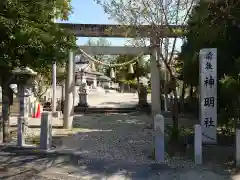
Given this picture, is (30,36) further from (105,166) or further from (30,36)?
(105,166)

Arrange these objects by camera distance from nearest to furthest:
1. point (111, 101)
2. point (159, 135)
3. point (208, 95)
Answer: point (159, 135), point (208, 95), point (111, 101)

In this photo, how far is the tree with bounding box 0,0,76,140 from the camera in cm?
646

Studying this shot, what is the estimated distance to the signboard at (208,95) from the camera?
823cm

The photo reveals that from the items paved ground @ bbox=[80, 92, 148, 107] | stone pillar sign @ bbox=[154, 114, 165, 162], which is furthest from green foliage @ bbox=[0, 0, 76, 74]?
paved ground @ bbox=[80, 92, 148, 107]

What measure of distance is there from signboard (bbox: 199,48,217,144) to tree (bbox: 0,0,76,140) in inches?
138

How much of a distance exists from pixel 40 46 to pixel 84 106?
14.7 meters

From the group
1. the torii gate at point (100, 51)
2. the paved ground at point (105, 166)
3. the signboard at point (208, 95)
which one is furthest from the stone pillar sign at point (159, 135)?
the torii gate at point (100, 51)

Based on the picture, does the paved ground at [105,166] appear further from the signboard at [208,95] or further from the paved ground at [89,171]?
the signboard at [208,95]

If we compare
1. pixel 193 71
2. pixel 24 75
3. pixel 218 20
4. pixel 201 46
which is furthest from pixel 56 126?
pixel 218 20

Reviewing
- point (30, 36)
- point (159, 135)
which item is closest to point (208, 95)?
point (159, 135)

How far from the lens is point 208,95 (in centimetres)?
832

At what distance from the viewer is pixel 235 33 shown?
859 centimetres

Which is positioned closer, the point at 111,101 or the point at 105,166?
the point at 105,166

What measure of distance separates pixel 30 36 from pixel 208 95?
15.5ft
